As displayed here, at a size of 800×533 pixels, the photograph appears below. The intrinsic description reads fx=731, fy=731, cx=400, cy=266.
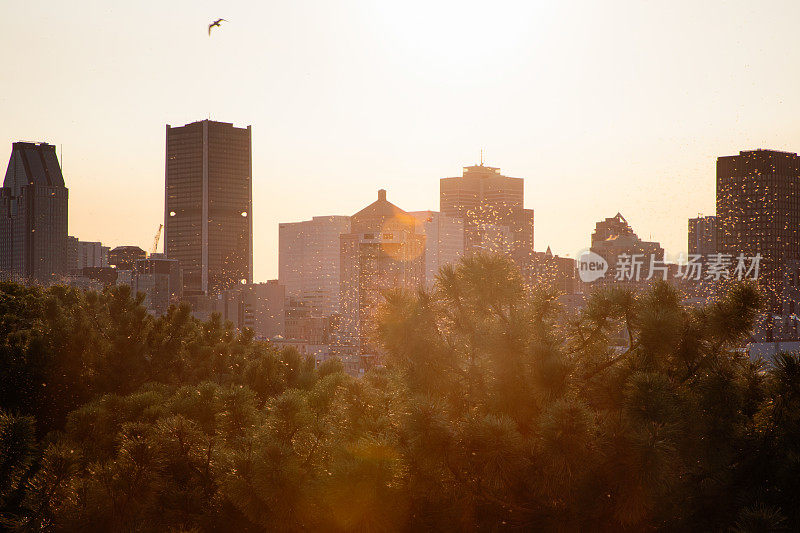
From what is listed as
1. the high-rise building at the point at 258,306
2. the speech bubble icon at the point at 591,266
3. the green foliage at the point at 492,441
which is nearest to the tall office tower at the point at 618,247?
the speech bubble icon at the point at 591,266

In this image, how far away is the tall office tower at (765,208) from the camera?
13462cm

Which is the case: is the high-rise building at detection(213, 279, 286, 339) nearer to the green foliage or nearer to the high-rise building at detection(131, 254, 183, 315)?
the high-rise building at detection(131, 254, 183, 315)

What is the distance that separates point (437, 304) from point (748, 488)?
4229 mm

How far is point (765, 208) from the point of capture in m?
141

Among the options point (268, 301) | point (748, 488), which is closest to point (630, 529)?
point (748, 488)

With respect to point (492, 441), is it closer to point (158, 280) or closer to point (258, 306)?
point (258, 306)

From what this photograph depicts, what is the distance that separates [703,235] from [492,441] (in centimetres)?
17384

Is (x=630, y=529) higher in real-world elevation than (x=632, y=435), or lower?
lower

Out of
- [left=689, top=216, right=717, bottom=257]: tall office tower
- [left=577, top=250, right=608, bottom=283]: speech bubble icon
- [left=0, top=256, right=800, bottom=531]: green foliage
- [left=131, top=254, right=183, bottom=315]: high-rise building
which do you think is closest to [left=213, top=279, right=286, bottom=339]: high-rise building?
[left=131, top=254, right=183, bottom=315]: high-rise building

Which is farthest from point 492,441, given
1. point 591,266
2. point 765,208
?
point 591,266

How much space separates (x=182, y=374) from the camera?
1842 cm

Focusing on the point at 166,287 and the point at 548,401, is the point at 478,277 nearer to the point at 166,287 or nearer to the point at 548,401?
the point at 548,401

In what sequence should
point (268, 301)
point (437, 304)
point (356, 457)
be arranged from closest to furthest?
point (356, 457) < point (437, 304) < point (268, 301)

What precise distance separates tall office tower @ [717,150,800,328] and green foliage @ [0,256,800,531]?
135 m
